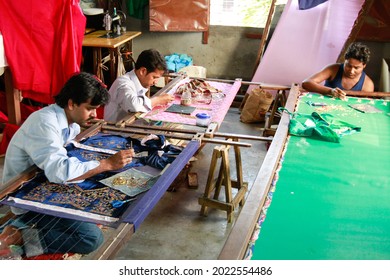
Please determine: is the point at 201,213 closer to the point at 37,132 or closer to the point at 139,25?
the point at 37,132

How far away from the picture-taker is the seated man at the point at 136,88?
150 inches

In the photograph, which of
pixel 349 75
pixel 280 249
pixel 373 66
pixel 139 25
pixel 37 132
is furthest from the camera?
pixel 139 25

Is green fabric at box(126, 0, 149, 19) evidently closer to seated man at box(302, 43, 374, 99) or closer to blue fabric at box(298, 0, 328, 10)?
blue fabric at box(298, 0, 328, 10)

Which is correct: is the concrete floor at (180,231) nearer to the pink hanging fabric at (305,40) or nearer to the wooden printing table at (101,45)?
the wooden printing table at (101,45)

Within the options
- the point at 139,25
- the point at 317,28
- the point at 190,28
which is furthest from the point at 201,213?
the point at 139,25

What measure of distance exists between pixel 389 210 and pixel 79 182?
5.47ft

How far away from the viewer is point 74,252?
251 cm

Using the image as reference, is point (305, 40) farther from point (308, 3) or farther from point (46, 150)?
point (46, 150)

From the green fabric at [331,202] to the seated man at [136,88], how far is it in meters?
1.32

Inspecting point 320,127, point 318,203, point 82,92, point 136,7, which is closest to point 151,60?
point 82,92

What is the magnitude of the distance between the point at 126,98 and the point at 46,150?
1.41 meters

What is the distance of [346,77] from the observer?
464 centimetres

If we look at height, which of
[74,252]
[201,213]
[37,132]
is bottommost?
[201,213]

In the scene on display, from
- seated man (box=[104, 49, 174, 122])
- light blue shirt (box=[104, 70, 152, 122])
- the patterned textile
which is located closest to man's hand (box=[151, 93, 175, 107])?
seated man (box=[104, 49, 174, 122])
